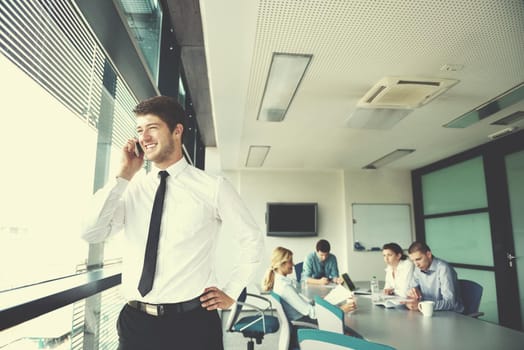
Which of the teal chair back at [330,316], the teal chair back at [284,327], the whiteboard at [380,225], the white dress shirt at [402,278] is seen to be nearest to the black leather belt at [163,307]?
the teal chair back at [330,316]

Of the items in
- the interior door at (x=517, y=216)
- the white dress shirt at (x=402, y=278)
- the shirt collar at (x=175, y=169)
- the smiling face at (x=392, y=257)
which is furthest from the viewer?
the interior door at (x=517, y=216)

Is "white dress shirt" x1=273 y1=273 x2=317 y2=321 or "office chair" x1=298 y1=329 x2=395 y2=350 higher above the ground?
"office chair" x1=298 y1=329 x2=395 y2=350

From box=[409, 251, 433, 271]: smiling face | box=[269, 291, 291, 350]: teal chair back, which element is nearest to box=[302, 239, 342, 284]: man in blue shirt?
box=[409, 251, 433, 271]: smiling face

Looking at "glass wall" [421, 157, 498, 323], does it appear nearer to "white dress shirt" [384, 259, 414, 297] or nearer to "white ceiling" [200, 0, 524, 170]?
"white ceiling" [200, 0, 524, 170]

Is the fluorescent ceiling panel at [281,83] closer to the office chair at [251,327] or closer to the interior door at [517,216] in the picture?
the office chair at [251,327]

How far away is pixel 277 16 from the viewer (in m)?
2.32

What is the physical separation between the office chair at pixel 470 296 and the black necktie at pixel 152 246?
3.55m

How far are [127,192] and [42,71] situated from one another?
63 centimetres

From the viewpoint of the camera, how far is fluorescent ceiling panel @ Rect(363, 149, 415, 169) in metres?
6.00

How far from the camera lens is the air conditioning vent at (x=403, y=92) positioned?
10.3ft

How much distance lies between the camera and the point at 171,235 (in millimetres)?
1372

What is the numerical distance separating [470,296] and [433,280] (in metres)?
0.46

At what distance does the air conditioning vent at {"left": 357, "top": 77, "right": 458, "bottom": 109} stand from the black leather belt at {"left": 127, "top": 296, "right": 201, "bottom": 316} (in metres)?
2.67

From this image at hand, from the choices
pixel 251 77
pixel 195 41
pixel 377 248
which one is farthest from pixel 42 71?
pixel 377 248
